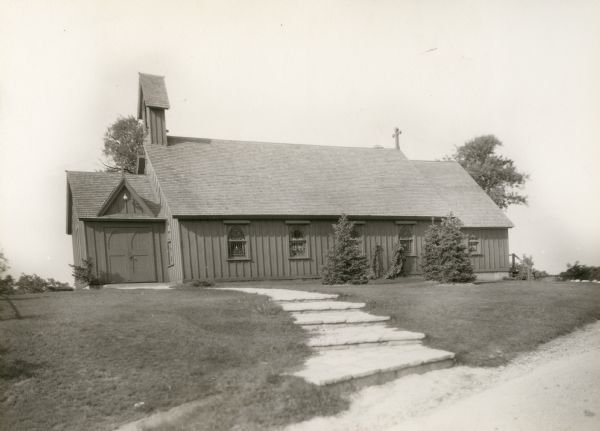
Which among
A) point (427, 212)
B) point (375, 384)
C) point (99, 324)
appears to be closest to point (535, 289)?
point (427, 212)

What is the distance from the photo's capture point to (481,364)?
30.0 ft

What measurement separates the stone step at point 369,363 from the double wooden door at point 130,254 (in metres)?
14.5

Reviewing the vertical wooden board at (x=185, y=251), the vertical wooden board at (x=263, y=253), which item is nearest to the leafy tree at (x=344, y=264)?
the vertical wooden board at (x=263, y=253)

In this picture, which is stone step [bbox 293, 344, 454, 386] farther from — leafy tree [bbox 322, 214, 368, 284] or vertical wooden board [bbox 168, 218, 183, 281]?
vertical wooden board [bbox 168, 218, 183, 281]

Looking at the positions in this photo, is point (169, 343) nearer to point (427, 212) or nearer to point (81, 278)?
point (81, 278)

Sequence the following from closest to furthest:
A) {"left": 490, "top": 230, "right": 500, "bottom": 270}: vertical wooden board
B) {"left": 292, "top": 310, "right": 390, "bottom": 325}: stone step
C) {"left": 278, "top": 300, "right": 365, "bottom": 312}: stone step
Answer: {"left": 292, "top": 310, "right": 390, "bottom": 325}: stone step
{"left": 278, "top": 300, "right": 365, "bottom": 312}: stone step
{"left": 490, "top": 230, "right": 500, "bottom": 270}: vertical wooden board

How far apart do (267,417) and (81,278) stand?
1655cm

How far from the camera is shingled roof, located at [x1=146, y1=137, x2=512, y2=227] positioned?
73.4ft

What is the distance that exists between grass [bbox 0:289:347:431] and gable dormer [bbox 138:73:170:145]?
49.0 ft

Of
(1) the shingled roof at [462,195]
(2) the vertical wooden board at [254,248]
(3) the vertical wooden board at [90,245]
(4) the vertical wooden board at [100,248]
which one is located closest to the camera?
(3) the vertical wooden board at [90,245]

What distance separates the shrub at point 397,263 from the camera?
24109 mm

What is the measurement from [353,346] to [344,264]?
33.0ft

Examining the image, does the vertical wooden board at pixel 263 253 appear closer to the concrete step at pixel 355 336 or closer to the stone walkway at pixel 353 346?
the stone walkway at pixel 353 346

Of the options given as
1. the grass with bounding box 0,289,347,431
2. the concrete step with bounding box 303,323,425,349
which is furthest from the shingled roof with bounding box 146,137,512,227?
the concrete step with bounding box 303,323,425,349
